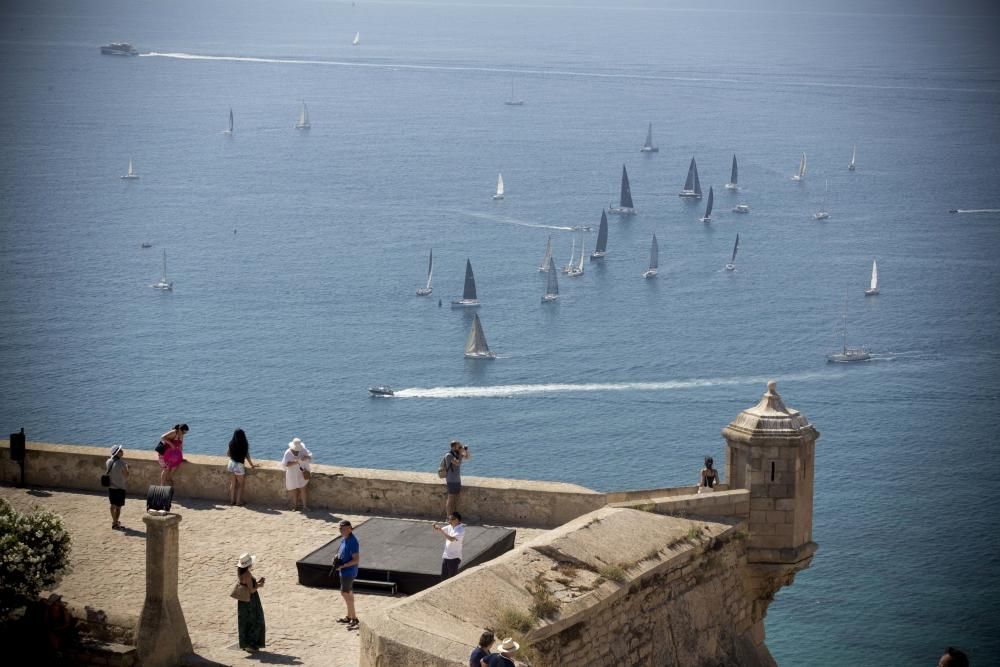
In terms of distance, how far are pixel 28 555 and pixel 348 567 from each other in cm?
298

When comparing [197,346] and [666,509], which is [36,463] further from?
[197,346]

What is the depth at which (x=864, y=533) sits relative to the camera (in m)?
72.3

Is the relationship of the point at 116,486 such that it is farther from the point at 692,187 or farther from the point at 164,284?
the point at 692,187

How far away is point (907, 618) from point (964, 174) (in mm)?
110016

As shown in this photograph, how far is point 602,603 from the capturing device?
45.9 feet

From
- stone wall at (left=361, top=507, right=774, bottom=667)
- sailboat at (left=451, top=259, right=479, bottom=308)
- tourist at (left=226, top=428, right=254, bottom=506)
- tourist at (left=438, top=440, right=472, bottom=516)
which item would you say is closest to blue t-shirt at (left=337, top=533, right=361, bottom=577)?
stone wall at (left=361, top=507, right=774, bottom=667)

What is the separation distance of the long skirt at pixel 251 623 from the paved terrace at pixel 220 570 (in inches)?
5.4

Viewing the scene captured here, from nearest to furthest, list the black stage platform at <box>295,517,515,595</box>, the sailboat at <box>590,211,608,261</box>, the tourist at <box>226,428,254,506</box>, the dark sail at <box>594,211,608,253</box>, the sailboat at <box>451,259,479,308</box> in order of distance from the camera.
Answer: the black stage platform at <box>295,517,515,595</box> < the tourist at <box>226,428,254,506</box> < the sailboat at <box>451,259,479,308</box> < the dark sail at <box>594,211,608,253</box> < the sailboat at <box>590,211,608,261</box>

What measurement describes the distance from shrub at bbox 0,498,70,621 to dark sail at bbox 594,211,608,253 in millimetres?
115517

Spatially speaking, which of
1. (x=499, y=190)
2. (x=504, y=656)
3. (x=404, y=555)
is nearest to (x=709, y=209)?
(x=499, y=190)

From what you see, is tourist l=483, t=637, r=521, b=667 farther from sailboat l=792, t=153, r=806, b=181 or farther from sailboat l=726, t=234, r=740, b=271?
sailboat l=792, t=153, r=806, b=181

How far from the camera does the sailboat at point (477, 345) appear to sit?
101m

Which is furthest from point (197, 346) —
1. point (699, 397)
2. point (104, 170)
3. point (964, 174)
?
point (964, 174)

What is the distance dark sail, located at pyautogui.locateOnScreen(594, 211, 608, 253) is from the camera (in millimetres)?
129438
